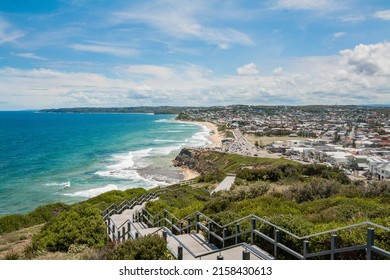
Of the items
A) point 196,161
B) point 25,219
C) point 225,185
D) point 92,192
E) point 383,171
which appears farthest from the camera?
point 196,161

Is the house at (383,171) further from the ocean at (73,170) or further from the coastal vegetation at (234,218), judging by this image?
the coastal vegetation at (234,218)

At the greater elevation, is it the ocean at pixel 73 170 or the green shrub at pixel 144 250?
the green shrub at pixel 144 250

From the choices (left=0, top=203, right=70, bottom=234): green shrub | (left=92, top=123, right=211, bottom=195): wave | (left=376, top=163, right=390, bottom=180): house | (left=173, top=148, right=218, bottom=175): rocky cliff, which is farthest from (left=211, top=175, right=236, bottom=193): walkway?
(left=173, top=148, right=218, bottom=175): rocky cliff

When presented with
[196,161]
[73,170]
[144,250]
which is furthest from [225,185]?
[196,161]

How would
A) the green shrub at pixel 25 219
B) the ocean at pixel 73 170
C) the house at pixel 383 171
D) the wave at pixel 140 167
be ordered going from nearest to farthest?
1. the green shrub at pixel 25 219
2. the ocean at pixel 73 170
3. the house at pixel 383 171
4. the wave at pixel 140 167

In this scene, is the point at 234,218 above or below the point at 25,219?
above

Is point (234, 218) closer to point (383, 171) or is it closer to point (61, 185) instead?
point (61, 185)

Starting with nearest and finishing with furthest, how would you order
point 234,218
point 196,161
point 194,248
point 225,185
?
point 194,248, point 234,218, point 225,185, point 196,161

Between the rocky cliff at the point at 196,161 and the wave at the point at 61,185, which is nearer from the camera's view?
the wave at the point at 61,185

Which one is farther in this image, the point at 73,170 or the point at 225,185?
the point at 73,170

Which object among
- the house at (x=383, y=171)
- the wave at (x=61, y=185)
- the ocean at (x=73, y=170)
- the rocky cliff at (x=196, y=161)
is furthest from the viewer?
the rocky cliff at (x=196, y=161)

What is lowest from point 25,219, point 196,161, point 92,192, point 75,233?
point 196,161

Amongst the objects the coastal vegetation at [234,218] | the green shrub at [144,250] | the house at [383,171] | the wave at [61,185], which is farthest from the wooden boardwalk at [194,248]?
the house at [383,171]
